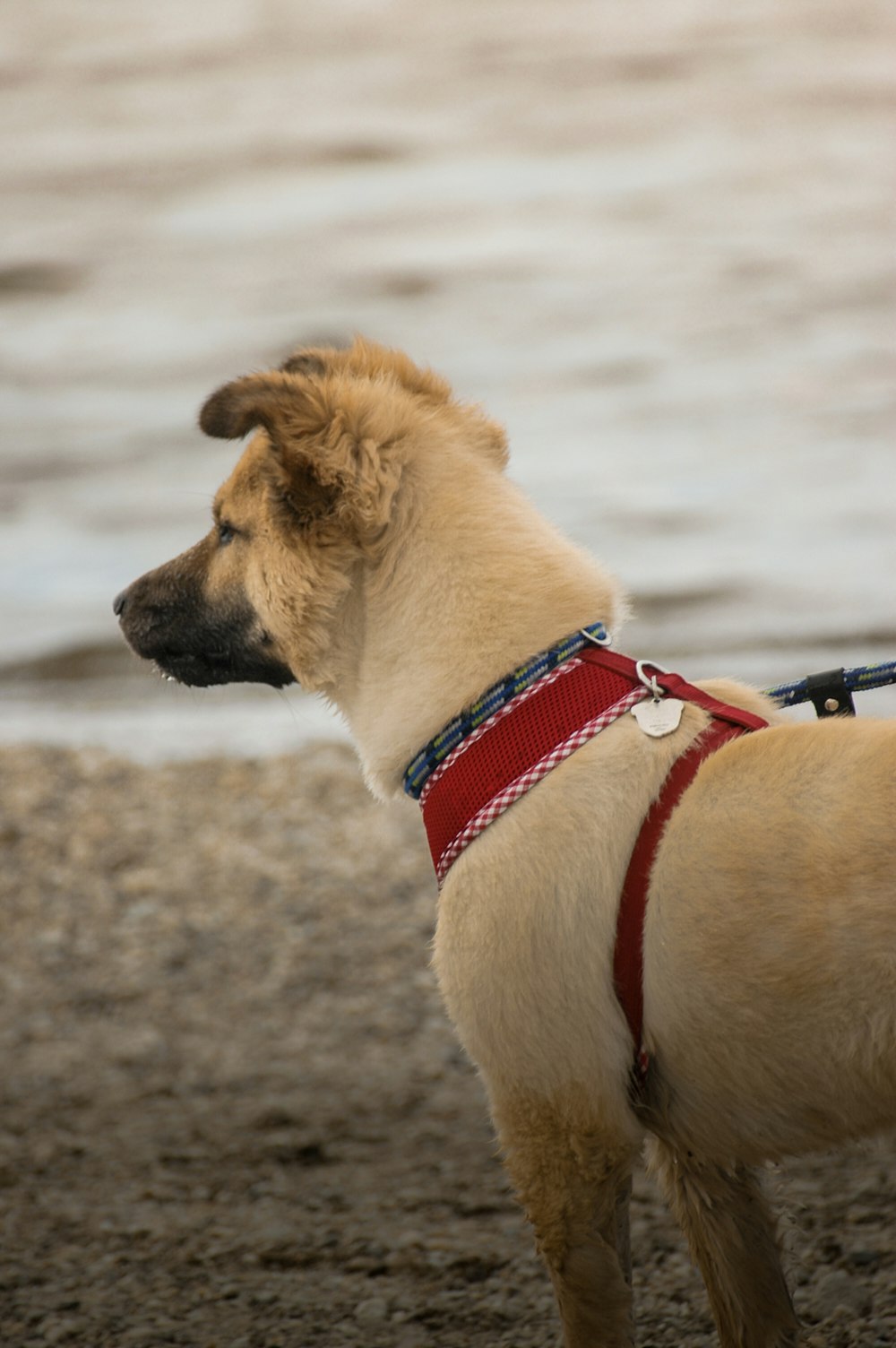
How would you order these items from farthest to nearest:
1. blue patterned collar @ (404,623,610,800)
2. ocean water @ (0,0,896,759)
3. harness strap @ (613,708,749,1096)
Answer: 1. ocean water @ (0,0,896,759)
2. blue patterned collar @ (404,623,610,800)
3. harness strap @ (613,708,749,1096)

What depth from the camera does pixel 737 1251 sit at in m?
3.27

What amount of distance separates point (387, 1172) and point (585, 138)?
15.6 meters

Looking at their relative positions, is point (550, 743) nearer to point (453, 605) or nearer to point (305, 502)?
point (453, 605)

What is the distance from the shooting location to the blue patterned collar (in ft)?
10.2

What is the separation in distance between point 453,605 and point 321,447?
1.47 feet

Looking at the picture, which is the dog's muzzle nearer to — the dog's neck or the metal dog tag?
the dog's neck

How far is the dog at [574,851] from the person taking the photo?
2.74 m

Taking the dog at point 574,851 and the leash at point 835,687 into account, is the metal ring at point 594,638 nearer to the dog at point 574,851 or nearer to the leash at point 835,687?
the dog at point 574,851

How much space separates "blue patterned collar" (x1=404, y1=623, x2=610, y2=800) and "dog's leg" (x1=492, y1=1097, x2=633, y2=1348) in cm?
70

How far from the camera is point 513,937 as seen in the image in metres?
2.92

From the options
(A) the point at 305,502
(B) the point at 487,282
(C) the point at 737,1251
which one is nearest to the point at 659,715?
(A) the point at 305,502

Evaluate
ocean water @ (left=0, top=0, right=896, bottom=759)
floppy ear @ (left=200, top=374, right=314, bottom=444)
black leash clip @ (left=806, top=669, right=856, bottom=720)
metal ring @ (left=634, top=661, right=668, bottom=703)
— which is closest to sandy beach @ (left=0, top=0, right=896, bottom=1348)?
ocean water @ (left=0, top=0, right=896, bottom=759)

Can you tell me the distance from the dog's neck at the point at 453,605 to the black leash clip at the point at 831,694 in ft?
1.47

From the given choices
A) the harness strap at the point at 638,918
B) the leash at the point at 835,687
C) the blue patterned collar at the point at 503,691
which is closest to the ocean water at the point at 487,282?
the leash at the point at 835,687
